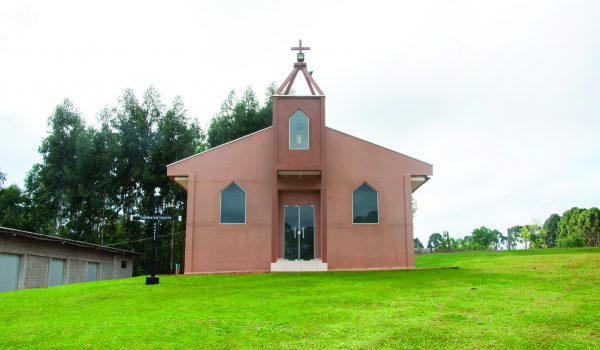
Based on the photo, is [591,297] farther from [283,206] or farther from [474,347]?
[283,206]

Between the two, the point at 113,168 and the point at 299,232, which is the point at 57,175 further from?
the point at 299,232

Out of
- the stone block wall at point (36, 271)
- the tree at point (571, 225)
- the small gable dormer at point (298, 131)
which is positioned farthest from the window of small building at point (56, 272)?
the tree at point (571, 225)

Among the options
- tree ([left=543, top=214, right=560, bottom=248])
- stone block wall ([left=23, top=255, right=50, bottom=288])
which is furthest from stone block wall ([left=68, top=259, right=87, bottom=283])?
tree ([left=543, top=214, right=560, bottom=248])

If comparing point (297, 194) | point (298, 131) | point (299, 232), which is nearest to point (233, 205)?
point (297, 194)

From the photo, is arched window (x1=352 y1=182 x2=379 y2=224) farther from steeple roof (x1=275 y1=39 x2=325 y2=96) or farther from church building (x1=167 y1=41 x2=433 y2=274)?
steeple roof (x1=275 y1=39 x2=325 y2=96)

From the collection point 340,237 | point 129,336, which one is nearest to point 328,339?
point 129,336

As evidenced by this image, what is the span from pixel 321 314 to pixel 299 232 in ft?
35.8

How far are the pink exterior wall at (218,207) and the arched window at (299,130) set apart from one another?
0.98 metres

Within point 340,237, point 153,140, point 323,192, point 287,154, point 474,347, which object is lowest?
point 474,347

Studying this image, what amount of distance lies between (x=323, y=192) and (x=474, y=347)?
42.2 feet

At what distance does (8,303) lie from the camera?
12.5 m

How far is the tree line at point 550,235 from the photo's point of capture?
178 ft

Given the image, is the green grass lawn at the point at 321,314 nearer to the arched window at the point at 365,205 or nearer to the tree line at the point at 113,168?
the arched window at the point at 365,205

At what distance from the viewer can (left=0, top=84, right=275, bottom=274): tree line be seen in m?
32.8
